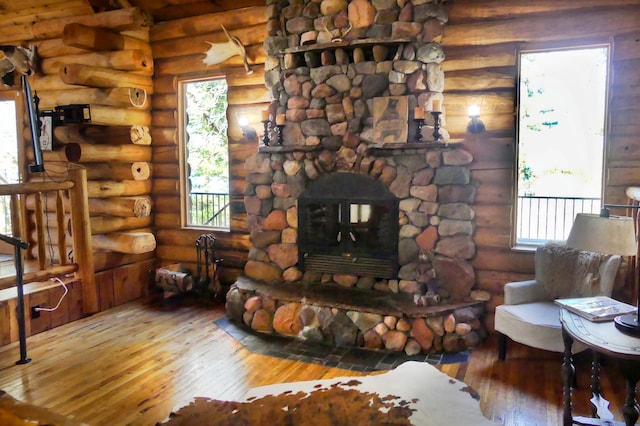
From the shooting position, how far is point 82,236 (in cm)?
508

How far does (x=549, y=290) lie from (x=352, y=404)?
1.98 meters

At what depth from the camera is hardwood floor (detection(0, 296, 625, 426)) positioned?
323 cm

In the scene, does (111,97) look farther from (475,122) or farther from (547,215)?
(547,215)

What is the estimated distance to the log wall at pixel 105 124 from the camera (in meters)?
5.35

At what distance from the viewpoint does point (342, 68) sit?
4727 mm

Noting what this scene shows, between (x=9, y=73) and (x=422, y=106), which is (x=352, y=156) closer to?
(x=422, y=106)

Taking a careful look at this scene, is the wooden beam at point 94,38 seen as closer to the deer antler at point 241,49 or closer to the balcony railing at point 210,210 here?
the deer antler at point 241,49

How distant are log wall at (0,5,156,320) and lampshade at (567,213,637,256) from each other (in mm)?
4605

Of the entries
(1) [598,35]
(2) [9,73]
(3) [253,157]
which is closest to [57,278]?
(3) [253,157]

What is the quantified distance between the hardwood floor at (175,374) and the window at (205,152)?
5.49 feet

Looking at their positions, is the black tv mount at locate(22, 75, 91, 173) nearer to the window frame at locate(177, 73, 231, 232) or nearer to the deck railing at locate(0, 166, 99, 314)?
the deck railing at locate(0, 166, 99, 314)

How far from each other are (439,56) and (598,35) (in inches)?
50.9

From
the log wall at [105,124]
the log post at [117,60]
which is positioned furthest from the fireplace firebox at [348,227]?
the log post at [117,60]

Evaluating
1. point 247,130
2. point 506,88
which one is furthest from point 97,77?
point 506,88
